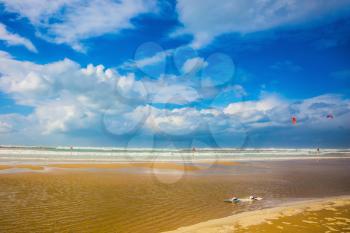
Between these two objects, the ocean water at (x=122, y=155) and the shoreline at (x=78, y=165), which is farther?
the ocean water at (x=122, y=155)

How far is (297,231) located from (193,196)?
24.6 ft

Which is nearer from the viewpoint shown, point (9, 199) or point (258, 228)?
point (258, 228)

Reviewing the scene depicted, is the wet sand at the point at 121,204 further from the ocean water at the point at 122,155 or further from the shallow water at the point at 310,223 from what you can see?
the ocean water at the point at 122,155

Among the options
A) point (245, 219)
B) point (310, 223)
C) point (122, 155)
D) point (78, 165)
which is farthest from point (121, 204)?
point (122, 155)

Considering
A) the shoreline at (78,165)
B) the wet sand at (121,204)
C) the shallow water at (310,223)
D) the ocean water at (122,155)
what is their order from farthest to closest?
1. the ocean water at (122,155)
2. the shoreline at (78,165)
3. the wet sand at (121,204)
4. the shallow water at (310,223)

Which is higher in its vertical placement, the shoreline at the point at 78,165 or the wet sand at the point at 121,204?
the shoreline at the point at 78,165

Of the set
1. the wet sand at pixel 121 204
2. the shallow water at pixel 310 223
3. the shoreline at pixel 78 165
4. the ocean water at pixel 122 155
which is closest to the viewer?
the shallow water at pixel 310 223

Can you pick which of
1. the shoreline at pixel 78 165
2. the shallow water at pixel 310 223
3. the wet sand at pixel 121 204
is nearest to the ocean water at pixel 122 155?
the shoreline at pixel 78 165

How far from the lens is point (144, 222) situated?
1041 centimetres

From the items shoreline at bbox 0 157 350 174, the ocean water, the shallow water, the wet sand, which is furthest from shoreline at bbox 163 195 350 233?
the ocean water

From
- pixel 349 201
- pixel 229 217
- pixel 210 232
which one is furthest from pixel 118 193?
pixel 349 201

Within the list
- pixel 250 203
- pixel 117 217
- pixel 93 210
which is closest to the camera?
pixel 117 217

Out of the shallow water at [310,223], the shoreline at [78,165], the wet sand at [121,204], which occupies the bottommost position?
the shallow water at [310,223]

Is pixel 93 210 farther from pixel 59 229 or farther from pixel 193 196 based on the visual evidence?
pixel 193 196
